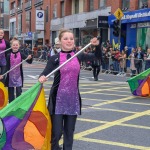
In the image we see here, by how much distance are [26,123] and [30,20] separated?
49136 millimetres

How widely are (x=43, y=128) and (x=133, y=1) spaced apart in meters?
22.6

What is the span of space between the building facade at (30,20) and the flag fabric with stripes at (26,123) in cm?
3991

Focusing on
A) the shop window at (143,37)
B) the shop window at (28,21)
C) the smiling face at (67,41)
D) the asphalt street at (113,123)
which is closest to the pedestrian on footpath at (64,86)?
the smiling face at (67,41)

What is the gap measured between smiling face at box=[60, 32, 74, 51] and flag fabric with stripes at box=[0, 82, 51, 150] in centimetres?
58

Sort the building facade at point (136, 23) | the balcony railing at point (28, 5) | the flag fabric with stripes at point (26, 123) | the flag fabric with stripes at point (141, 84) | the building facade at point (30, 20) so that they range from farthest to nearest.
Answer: the balcony railing at point (28, 5)
the building facade at point (30, 20)
the building facade at point (136, 23)
the flag fabric with stripes at point (141, 84)
the flag fabric with stripes at point (26, 123)

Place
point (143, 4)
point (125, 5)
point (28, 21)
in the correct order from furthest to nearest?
1. point (28, 21)
2. point (125, 5)
3. point (143, 4)

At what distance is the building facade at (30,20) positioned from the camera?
4506 centimetres

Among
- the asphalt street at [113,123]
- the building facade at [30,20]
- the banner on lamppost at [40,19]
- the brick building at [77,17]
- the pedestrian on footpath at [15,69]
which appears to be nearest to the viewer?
the asphalt street at [113,123]

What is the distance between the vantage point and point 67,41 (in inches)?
185

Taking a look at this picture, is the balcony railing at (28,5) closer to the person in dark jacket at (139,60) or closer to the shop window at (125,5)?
the shop window at (125,5)

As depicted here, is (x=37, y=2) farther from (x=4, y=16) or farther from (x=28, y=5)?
(x=4, y=16)

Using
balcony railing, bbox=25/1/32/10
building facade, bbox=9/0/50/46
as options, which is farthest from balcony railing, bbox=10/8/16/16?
balcony railing, bbox=25/1/32/10

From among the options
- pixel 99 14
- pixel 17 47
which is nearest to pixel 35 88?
pixel 17 47

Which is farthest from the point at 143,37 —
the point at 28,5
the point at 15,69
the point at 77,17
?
the point at 28,5
